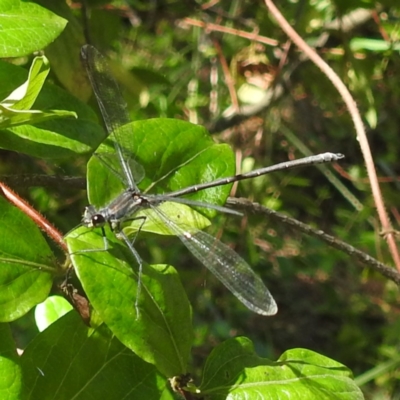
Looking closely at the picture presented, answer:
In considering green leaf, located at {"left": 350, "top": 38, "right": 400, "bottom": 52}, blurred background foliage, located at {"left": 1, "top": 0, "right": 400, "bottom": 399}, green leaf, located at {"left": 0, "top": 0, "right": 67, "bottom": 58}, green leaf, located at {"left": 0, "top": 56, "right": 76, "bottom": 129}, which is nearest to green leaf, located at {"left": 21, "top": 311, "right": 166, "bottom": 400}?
green leaf, located at {"left": 0, "top": 56, "right": 76, "bottom": 129}

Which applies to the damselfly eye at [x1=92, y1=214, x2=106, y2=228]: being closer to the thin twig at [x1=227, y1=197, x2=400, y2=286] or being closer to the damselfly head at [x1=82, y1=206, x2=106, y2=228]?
the damselfly head at [x1=82, y1=206, x2=106, y2=228]

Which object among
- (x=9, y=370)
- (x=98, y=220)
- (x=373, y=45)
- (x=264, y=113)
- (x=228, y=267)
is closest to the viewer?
(x=9, y=370)

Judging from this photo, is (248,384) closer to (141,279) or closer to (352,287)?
(141,279)

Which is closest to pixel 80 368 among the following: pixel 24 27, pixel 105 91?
pixel 24 27

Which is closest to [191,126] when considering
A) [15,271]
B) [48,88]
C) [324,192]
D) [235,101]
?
[48,88]

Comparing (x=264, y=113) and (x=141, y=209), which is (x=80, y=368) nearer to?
(x=141, y=209)

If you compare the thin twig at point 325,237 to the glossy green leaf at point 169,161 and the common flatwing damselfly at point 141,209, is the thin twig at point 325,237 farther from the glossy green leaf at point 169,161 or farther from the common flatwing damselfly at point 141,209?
the glossy green leaf at point 169,161
